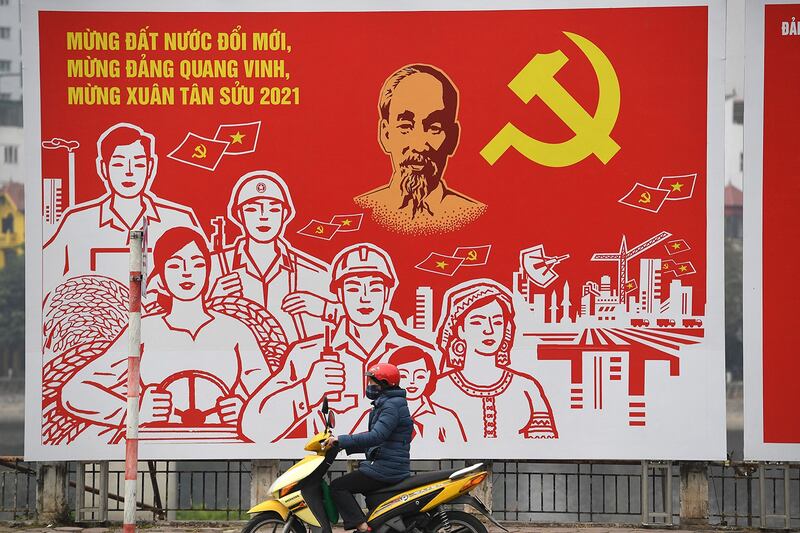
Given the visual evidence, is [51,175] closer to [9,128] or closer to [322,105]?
[322,105]

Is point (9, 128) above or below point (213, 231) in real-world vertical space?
above

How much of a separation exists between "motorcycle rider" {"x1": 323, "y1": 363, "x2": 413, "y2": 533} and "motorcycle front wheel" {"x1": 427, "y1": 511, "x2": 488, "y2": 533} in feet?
1.42

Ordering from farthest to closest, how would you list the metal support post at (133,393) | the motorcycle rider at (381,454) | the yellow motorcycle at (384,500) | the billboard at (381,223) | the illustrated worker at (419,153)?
the illustrated worker at (419,153) → the billboard at (381,223) → the metal support post at (133,393) → the motorcycle rider at (381,454) → the yellow motorcycle at (384,500)

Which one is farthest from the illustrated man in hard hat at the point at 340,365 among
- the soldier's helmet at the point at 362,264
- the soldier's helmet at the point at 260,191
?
the soldier's helmet at the point at 260,191

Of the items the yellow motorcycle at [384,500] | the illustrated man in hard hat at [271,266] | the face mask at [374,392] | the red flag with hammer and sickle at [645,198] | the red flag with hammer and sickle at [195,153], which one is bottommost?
the yellow motorcycle at [384,500]

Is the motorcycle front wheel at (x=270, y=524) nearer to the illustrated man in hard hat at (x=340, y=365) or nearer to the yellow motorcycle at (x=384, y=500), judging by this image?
the yellow motorcycle at (x=384, y=500)

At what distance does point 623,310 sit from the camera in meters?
10.2

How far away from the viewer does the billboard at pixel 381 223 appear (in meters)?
10.2

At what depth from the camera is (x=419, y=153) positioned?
10.3 metres

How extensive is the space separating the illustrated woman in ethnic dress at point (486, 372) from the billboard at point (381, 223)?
0.9 inches

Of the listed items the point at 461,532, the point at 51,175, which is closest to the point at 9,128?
the point at 51,175

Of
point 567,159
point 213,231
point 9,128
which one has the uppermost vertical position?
point 9,128

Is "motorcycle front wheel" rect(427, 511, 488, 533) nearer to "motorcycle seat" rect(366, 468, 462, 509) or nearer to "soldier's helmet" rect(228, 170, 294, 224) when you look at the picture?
"motorcycle seat" rect(366, 468, 462, 509)

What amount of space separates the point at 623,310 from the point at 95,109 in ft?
18.3
